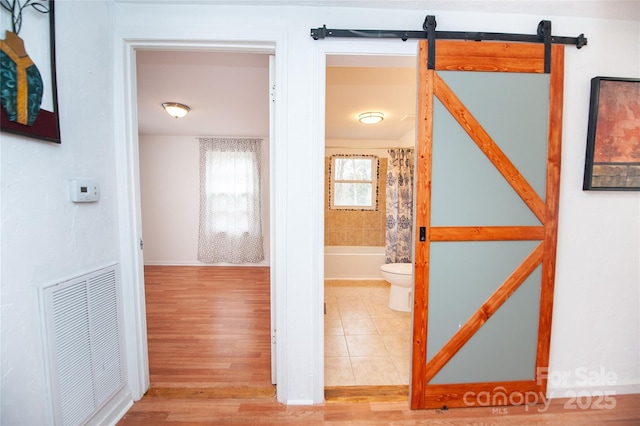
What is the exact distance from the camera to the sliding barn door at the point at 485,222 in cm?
139

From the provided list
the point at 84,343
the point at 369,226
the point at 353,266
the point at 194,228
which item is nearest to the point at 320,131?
the point at 84,343

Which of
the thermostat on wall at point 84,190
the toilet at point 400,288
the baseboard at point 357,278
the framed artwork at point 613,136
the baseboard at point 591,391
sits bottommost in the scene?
the baseboard at point 357,278

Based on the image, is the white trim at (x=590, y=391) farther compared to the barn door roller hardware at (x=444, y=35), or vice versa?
the white trim at (x=590, y=391)

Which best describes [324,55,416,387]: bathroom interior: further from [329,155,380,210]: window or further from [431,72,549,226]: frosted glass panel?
[431,72,549,226]: frosted glass panel

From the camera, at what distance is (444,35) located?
1.39 metres

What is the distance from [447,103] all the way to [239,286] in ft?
10.8

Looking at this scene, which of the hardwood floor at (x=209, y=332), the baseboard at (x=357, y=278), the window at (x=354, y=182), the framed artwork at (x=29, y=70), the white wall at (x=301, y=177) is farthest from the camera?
the window at (x=354, y=182)

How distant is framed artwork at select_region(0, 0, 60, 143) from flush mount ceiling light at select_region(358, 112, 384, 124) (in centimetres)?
271

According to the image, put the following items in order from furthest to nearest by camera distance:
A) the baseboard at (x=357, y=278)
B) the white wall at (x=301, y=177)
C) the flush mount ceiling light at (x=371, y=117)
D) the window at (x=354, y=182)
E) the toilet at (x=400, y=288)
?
1. the window at (x=354, y=182)
2. the baseboard at (x=357, y=278)
3. the flush mount ceiling light at (x=371, y=117)
4. the toilet at (x=400, y=288)
5. the white wall at (x=301, y=177)

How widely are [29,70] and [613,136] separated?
293 centimetres

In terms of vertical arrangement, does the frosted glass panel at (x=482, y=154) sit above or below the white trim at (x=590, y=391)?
above

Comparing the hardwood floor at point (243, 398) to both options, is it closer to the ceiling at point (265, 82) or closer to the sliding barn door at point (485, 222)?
the sliding barn door at point (485, 222)

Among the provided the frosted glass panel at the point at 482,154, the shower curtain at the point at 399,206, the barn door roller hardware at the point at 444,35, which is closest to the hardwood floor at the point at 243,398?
the frosted glass panel at the point at 482,154

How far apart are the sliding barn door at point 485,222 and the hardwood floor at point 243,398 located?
0.34ft
